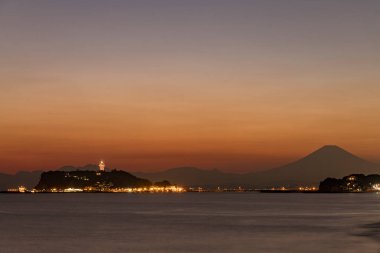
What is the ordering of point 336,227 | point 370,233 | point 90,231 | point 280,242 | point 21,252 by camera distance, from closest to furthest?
1. point 21,252
2. point 280,242
3. point 370,233
4. point 90,231
5. point 336,227

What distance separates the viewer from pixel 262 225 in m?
89.4

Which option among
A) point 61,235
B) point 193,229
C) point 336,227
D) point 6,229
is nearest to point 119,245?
point 61,235

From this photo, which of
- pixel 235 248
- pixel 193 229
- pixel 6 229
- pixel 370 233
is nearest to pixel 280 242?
pixel 235 248

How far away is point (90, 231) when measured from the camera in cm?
7912

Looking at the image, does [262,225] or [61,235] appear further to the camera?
[262,225]

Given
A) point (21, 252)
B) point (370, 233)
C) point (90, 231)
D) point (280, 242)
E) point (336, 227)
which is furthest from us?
point (336, 227)

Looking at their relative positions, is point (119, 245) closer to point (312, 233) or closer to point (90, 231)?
point (90, 231)

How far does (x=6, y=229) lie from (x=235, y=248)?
1459 inches

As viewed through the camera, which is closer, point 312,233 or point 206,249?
point 206,249

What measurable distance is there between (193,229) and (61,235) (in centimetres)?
1731

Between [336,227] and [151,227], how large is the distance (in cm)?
2494

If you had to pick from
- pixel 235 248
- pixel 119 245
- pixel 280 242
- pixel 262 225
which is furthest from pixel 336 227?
pixel 119 245

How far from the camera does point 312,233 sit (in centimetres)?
7494

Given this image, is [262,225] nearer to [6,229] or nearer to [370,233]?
[370,233]
